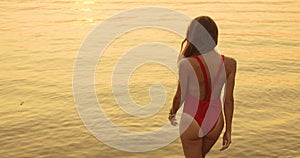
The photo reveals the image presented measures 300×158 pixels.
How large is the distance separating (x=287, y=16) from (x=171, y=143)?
645 inches

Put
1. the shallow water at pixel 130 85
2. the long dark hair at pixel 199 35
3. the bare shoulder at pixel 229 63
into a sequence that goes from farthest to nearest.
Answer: the shallow water at pixel 130 85, the bare shoulder at pixel 229 63, the long dark hair at pixel 199 35

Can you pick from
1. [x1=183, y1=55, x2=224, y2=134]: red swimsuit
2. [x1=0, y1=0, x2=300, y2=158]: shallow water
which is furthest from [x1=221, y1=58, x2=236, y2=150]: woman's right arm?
[x1=0, y1=0, x2=300, y2=158]: shallow water

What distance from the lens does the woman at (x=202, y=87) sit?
416 centimetres

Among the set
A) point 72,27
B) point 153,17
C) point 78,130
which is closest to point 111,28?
point 72,27

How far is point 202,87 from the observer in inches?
173

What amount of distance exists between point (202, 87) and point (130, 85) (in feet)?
21.0

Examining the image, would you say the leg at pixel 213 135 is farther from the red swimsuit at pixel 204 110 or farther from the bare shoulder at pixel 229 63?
the bare shoulder at pixel 229 63

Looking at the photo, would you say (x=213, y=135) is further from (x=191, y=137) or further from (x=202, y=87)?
(x=202, y=87)

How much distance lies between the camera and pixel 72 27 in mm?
19656

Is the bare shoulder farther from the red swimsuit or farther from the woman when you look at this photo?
the red swimsuit

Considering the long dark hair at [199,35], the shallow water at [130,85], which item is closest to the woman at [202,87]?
the long dark hair at [199,35]

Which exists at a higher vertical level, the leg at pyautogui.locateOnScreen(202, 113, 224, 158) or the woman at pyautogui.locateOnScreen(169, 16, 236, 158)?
the woman at pyautogui.locateOnScreen(169, 16, 236, 158)

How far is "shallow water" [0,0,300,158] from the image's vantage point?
7238mm

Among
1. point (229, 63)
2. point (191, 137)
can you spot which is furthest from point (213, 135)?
point (229, 63)
